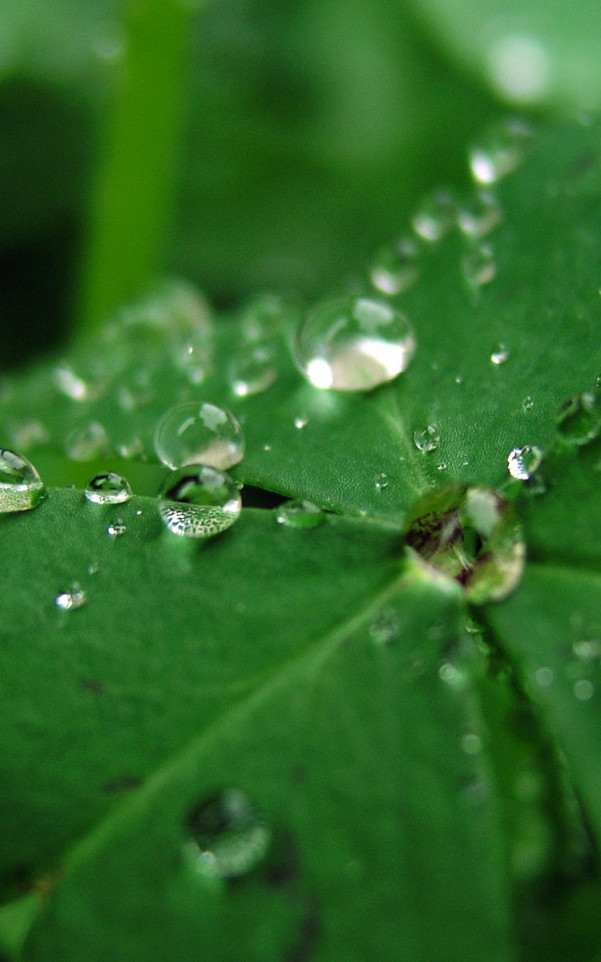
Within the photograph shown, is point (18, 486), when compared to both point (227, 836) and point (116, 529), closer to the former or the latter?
point (116, 529)

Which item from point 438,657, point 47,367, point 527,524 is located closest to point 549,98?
point 47,367

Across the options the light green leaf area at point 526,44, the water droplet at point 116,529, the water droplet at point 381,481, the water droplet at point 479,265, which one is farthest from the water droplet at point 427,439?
the light green leaf area at point 526,44

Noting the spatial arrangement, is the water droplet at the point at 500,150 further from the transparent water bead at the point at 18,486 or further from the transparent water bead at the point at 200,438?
the transparent water bead at the point at 18,486

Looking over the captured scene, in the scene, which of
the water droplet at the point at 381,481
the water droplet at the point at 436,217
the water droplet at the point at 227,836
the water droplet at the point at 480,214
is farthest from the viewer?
the water droplet at the point at 436,217

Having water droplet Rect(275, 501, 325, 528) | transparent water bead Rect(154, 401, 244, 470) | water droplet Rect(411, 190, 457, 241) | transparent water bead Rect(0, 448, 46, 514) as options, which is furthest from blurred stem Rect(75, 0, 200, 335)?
water droplet Rect(275, 501, 325, 528)

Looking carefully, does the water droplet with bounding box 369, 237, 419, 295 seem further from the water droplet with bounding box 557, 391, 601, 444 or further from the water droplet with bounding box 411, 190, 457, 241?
the water droplet with bounding box 557, 391, 601, 444

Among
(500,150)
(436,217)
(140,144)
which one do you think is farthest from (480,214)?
(140,144)
